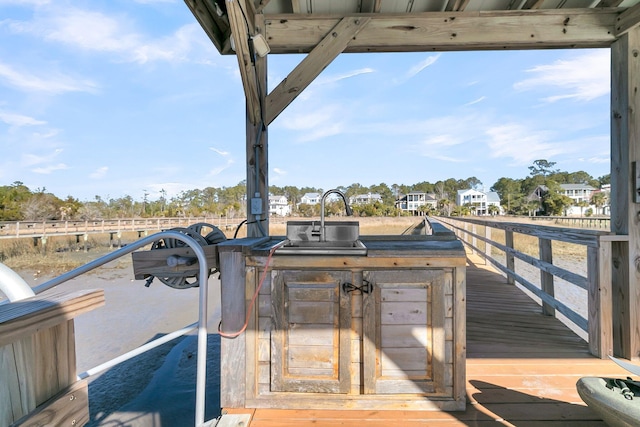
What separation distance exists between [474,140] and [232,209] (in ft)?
260

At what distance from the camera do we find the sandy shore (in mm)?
2850

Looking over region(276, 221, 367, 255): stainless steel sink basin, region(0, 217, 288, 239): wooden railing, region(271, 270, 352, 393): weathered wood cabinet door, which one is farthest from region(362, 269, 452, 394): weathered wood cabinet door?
region(0, 217, 288, 239): wooden railing

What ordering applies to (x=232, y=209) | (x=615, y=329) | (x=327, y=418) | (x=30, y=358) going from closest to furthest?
(x=30, y=358) → (x=327, y=418) → (x=615, y=329) → (x=232, y=209)

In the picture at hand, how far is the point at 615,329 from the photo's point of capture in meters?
2.46

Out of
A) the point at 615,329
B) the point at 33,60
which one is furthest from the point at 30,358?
the point at 33,60

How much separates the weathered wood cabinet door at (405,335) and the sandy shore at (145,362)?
1463mm

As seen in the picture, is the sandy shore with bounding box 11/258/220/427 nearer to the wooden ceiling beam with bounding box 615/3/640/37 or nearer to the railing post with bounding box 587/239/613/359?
the railing post with bounding box 587/239/613/359

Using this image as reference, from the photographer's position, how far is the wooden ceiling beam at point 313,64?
8.66 feet

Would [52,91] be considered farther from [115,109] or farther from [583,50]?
[583,50]

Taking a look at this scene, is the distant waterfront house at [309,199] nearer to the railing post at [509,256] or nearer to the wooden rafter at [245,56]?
the railing post at [509,256]

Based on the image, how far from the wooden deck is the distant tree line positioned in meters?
14.9

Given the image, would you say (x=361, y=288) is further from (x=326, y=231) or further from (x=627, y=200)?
(x=627, y=200)

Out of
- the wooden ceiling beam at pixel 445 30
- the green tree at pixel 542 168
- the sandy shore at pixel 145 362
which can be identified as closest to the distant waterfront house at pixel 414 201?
the green tree at pixel 542 168

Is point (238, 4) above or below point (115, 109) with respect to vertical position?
below
